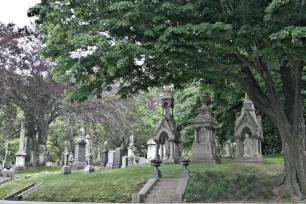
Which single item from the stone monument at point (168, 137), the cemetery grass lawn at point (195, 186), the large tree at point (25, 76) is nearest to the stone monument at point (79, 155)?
the large tree at point (25, 76)

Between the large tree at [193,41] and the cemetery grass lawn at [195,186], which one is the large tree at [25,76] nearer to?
the cemetery grass lawn at [195,186]

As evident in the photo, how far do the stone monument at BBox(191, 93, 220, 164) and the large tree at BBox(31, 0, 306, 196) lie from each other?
6212 mm

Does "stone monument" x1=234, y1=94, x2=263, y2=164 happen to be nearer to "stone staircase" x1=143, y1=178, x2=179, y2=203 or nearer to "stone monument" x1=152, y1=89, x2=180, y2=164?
"stone monument" x1=152, y1=89, x2=180, y2=164

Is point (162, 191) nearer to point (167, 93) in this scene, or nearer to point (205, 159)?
point (205, 159)

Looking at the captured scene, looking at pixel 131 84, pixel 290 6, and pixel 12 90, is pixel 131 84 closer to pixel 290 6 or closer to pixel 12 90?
pixel 290 6

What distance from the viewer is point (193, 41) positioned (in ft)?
35.4

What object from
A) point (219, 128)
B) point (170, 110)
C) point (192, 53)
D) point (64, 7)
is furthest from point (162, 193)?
point (219, 128)

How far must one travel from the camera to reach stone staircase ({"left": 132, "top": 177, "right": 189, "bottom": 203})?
13.6 metres

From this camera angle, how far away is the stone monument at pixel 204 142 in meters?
19.6

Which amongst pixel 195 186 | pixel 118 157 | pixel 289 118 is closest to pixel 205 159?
pixel 195 186

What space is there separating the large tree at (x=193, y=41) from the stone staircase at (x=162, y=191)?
3.94m

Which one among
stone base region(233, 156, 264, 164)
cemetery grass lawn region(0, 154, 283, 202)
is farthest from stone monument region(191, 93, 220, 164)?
cemetery grass lawn region(0, 154, 283, 202)

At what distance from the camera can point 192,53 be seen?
1102 centimetres

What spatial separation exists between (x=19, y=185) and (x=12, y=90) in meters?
9.52
